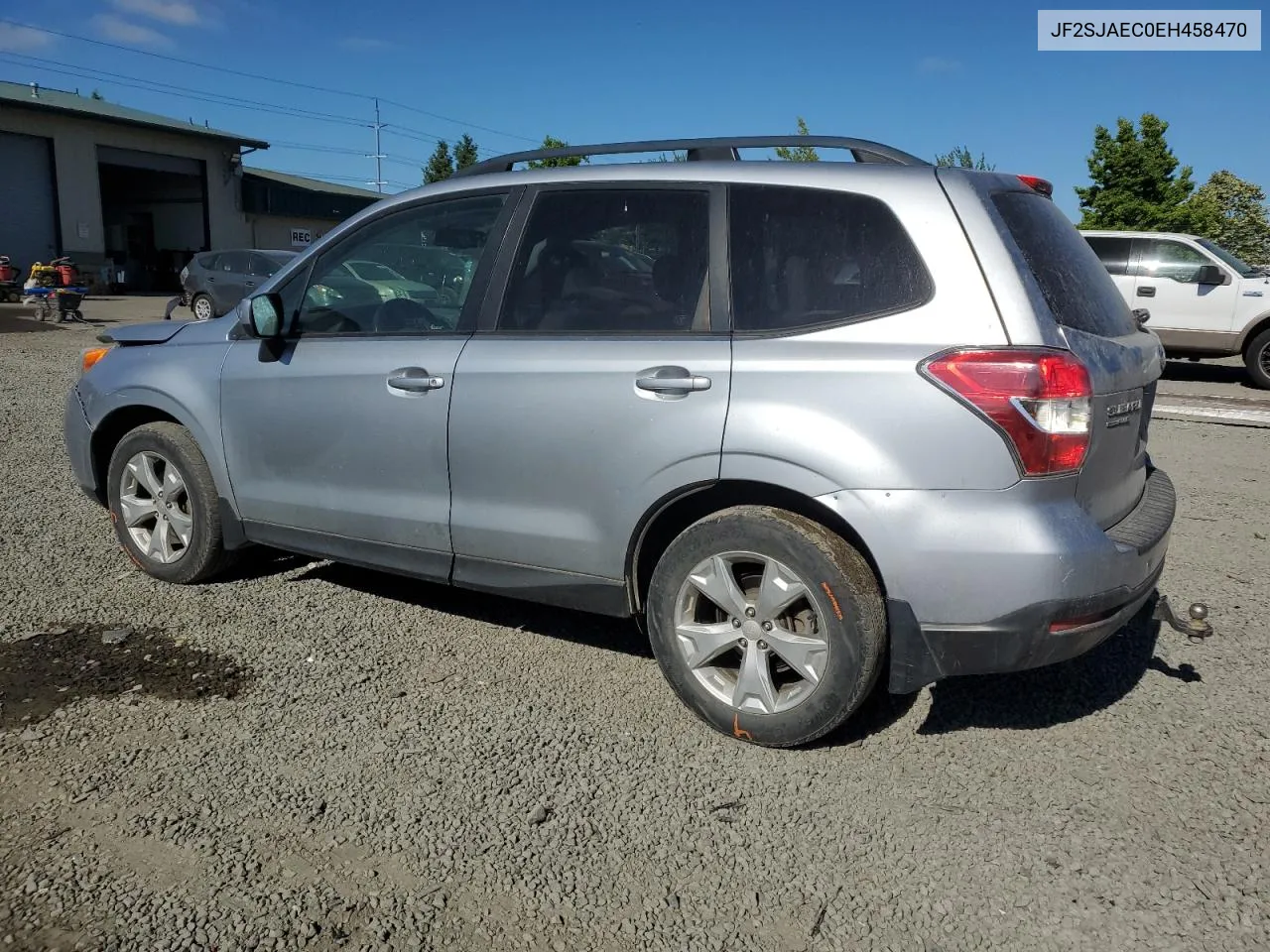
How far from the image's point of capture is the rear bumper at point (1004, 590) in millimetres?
3010

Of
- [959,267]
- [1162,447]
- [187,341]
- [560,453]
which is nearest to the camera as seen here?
[959,267]

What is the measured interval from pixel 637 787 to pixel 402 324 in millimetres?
2094

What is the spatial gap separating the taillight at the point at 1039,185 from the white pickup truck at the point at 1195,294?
448 inches

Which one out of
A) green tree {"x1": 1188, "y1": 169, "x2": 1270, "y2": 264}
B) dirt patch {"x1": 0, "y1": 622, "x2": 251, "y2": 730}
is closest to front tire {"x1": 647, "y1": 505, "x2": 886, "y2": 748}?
dirt patch {"x1": 0, "y1": 622, "x2": 251, "y2": 730}

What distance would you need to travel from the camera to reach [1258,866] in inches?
110

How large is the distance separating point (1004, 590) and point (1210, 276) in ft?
44.8

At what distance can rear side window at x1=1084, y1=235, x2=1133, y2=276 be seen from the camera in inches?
592

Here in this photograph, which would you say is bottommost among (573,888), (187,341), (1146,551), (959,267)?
(573,888)

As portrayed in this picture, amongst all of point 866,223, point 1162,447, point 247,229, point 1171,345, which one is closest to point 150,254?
point 247,229

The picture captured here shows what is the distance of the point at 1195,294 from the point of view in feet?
47.7

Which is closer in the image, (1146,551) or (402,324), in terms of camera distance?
(1146,551)

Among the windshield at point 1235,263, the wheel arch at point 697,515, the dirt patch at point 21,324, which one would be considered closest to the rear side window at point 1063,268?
the wheel arch at point 697,515

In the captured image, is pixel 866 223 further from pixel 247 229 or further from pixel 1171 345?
pixel 247 229

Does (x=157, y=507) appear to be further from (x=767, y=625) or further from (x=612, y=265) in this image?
(x=767, y=625)
